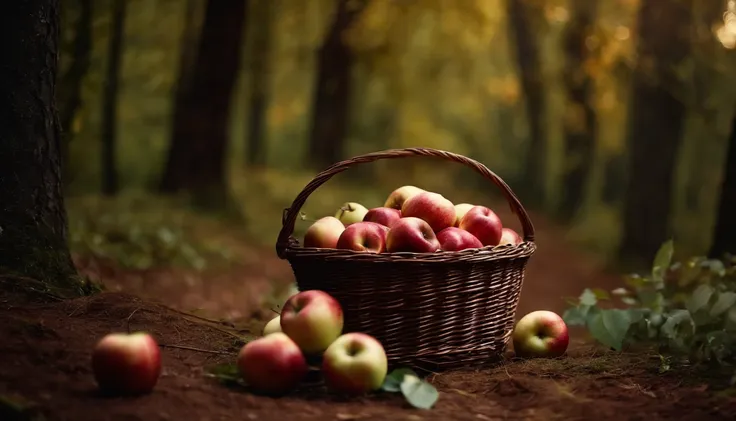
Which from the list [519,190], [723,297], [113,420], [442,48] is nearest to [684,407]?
[723,297]

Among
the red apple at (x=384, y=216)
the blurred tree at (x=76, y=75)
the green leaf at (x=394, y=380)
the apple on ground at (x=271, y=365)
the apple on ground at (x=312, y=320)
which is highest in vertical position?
the blurred tree at (x=76, y=75)

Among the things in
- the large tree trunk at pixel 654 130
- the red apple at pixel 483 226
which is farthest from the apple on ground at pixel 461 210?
the large tree trunk at pixel 654 130

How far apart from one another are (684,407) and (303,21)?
14143mm

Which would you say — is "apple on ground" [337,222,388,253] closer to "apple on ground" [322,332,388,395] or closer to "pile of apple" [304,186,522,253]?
"pile of apple" [304,186,522,253]

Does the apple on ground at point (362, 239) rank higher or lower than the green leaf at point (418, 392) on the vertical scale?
higher

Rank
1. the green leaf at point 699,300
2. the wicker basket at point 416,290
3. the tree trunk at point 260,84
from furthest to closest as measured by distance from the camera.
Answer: the tree trunk at point 260,84
the green leaf at point 699,300
the wicker basket at point 416,290

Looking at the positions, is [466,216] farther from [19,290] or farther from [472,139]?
[472,139]

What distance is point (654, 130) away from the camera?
32.7 feet

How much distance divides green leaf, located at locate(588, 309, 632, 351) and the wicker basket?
2.18 ft

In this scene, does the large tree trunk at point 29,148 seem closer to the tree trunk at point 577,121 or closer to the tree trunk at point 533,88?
the tree trunk at point 577,121

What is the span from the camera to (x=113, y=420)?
2.79m

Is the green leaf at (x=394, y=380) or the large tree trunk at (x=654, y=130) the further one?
the large tree trunk at (x=654, y=130)

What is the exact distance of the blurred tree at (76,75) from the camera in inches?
268

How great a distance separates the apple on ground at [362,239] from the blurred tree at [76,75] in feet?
11.6
